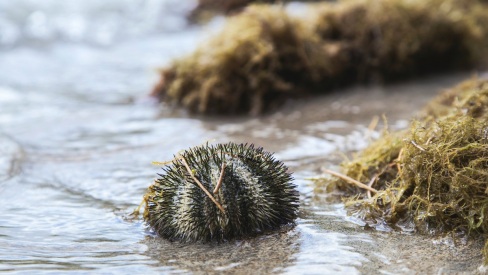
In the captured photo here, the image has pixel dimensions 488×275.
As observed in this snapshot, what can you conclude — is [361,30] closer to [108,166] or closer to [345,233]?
[108,166]

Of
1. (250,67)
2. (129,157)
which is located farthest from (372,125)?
(129,157)

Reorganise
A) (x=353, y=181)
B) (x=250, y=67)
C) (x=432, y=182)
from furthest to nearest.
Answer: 1. (x=250, y=67)
2. (x=353, y=181)
3. (x=432, y=182)

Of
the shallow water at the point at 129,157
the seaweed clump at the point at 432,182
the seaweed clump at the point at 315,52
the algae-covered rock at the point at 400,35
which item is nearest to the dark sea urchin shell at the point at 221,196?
the shallow water at the point at 129,157

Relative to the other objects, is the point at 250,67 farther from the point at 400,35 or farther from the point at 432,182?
the point at 432,182

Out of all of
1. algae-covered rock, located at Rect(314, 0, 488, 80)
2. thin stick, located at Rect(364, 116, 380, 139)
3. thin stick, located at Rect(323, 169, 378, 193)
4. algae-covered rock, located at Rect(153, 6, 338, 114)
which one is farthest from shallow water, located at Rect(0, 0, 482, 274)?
algae-covered rock, located at Rect(314, 0, 488, 80)

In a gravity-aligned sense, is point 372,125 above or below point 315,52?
below

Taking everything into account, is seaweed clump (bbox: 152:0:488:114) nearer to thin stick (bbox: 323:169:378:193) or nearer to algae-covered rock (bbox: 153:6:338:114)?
algae-covered rock (bbox: 153:6:338:114)
